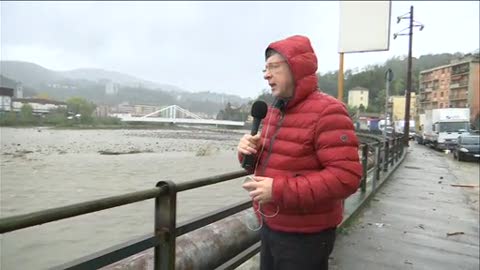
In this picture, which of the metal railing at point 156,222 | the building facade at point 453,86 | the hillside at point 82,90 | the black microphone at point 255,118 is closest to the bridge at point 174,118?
the hillside at point 82,90

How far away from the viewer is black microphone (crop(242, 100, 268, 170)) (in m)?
1.98

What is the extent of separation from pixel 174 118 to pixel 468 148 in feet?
47.9

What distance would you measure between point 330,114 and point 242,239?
2285mm

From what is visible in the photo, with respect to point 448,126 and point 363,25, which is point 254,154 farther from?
point 448,126

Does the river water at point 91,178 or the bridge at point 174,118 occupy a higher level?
the bridge at point 174,118

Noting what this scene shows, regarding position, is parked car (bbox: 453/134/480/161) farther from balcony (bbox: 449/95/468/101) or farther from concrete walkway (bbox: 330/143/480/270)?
balcony (bbox: 449/95/468/101)

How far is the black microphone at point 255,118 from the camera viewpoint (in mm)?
1980

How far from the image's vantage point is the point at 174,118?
2131cm

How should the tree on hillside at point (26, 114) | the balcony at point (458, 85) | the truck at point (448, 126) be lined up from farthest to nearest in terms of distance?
the balcony at point (458, 85) → the truck at point (448, 126) → the tree on hillside at point (26, 114)

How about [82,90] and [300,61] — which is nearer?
[300,61]

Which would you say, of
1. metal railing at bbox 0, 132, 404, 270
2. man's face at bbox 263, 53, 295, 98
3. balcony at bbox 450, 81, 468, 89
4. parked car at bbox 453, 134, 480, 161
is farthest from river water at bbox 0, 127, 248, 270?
balcony at bbox 450, 81, 468, 89

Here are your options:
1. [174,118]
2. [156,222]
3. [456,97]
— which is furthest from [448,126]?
[156,222]

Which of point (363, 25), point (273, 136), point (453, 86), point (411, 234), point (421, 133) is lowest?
point (411, 234)

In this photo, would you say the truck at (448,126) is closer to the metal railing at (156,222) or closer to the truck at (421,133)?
the truck at (421,133)
